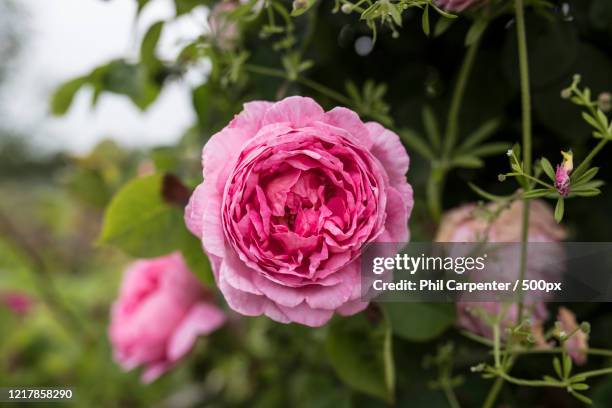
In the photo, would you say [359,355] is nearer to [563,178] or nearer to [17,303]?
[563,178]

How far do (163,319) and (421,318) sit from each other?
0.23 metres

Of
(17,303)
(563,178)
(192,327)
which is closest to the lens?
(563,178)

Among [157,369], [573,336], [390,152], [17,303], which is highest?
[390,152]

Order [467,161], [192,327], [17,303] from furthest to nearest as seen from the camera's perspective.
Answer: [17,303] → [192,327] → [467,161]

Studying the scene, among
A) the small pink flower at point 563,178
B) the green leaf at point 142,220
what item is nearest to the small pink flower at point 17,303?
the green leaf at point 142,220

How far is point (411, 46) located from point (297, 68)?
11 cm

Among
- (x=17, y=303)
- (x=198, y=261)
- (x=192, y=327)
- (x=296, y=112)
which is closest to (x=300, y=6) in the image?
(x=296, y=112)

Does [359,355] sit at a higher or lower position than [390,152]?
lower

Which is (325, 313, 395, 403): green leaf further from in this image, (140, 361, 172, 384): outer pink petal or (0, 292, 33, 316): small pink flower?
(0, 292, 33, 316): small pink flower

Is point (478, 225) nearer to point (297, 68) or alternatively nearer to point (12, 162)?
point (297, 68)

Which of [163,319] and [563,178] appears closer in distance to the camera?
[563,178]

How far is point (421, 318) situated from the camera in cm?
32

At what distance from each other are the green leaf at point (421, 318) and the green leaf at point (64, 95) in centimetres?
30

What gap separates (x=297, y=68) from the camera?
0.31 m
